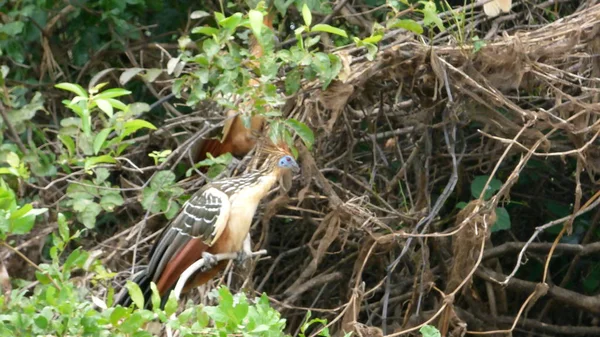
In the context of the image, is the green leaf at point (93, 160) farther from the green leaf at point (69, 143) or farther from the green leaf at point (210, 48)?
the green leaf at point (210, 48)

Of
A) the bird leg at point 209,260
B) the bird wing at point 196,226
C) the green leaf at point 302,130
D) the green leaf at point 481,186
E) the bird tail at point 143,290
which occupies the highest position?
the green leaf at point 302,130

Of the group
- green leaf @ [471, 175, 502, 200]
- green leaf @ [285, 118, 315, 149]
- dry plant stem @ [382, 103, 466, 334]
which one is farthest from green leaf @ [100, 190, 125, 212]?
green leaf @ [471, 175, 502, 200]

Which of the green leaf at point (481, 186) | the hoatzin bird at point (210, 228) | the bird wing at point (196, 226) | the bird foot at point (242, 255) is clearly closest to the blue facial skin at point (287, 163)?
the hoatzin bird at point (210, 228)

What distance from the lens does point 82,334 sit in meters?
3.26

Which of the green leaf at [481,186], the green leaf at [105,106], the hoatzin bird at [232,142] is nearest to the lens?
the green leaf at [105,106]

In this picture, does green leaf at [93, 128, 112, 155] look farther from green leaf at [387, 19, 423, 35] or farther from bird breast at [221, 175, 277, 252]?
green leaf at [387, 19, 423, 35]

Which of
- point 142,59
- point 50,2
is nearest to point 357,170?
point 142,59

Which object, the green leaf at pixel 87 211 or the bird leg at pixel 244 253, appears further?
the green leaf at pixel 87 211

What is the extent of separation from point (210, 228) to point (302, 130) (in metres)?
0.46

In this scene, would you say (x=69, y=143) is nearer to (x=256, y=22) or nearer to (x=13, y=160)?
(x=13, y=160)

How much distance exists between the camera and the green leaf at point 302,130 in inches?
160

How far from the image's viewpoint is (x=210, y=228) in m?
4.11

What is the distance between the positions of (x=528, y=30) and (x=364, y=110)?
74cm

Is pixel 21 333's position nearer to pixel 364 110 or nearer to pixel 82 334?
pixel 82 334
